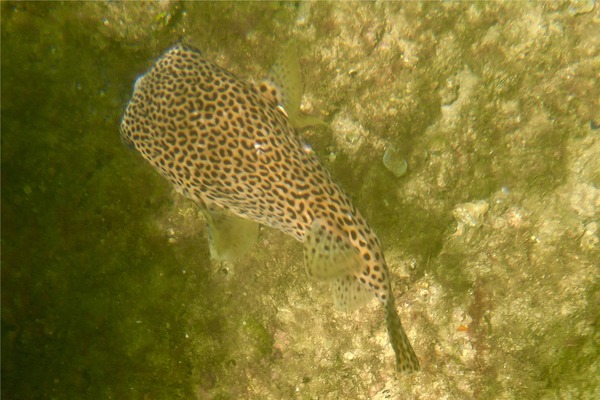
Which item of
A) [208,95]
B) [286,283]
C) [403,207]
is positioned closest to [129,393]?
[286,283]

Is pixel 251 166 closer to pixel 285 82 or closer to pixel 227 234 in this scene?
pixel 227 234

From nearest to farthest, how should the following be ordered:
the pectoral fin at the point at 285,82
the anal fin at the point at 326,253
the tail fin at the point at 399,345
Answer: the anal fin at the point at 326,253
the tail fin at the point at 399,345
the pectoral fin at the point at 285,82

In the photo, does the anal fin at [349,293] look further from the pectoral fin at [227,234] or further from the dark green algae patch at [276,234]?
the pectoral fin at [227,234]

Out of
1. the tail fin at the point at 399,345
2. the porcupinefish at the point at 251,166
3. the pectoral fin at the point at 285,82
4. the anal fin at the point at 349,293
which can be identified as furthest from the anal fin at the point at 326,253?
the pectoral fin at the point at 285,82


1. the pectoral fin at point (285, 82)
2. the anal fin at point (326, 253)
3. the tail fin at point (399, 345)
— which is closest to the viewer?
the anal fin at point (326, 253)

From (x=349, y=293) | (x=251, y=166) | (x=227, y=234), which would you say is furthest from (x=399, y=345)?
(x=251, y=166)

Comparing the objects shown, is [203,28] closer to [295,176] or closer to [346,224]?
[295,176]
